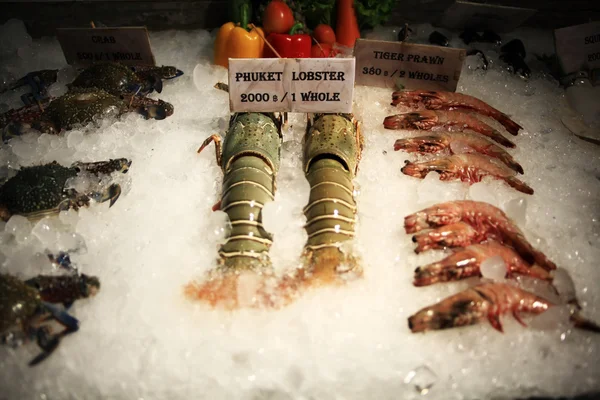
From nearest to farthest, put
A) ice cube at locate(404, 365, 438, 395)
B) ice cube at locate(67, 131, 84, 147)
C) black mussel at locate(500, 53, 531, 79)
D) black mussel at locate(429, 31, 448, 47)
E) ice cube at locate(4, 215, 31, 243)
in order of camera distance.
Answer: ice cube at locate(404, 365, 438, 395), ice cube at locate(4, 215, 31, 243), ice cube at locate(67, 131, 84, 147), black mussel at locate(500, 53, 531, 79), black mussel at locate(429, 31, 448, 47)

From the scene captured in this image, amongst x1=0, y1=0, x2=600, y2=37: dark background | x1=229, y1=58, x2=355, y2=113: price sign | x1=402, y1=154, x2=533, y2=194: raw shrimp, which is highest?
x1=0, y1=0, x2=600, y2=37: dark background

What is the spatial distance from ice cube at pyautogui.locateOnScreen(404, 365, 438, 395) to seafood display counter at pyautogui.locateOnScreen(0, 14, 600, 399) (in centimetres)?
1

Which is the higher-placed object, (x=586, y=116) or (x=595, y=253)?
(x=586, y=116)

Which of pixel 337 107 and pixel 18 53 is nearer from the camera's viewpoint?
pixel 337 107

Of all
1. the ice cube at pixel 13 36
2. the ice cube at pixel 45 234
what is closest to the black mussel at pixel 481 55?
the ice cube at pixel 45 234

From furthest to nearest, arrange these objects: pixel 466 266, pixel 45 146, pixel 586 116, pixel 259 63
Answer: pixel 586 116 < pixel 45 146 < pixel 259 63 < pixel 466 266

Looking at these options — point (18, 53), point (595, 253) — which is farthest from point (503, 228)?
point (18, 53)

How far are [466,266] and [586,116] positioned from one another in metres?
1.94

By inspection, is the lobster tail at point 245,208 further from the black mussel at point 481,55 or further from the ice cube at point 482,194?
the black mussel at point 481,55

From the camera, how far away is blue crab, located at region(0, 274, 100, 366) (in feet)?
7.72

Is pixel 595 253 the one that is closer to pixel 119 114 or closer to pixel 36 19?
pixel 119 114

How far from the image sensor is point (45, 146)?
3.30 m

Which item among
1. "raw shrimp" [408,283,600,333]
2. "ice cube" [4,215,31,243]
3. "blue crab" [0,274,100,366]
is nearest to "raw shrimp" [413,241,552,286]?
"raw shrimp" [408,283,600,333]

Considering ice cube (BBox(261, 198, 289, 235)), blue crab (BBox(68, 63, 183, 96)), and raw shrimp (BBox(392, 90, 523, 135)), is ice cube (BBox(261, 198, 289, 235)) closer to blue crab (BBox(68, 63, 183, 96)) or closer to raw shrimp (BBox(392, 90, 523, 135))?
raw shrimp (BBox(392, 90, 523, 135))
